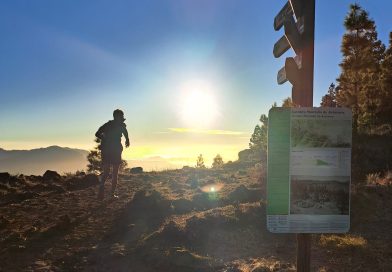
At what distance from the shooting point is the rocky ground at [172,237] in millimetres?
6312

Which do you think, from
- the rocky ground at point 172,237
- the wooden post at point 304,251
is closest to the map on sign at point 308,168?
the wooden post at point 304,251

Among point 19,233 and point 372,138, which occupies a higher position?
point 372,138

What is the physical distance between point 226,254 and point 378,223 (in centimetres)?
351

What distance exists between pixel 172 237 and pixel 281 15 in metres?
4.25

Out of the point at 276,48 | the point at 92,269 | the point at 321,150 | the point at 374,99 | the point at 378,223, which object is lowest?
the point at 92,269

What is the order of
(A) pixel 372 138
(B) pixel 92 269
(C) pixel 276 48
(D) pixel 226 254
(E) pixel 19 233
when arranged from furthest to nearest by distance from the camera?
(A) pixel 372 138
(E) pixel 19 233
(D) pixel 226 254
(B) pixel 92 269
(C) pixel 276 48

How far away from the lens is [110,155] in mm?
11836

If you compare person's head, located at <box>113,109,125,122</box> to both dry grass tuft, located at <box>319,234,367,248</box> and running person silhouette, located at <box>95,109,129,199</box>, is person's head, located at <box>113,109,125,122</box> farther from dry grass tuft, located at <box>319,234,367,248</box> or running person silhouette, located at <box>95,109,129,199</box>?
dry grass tuft, located at <box>319,234,367,248</box>

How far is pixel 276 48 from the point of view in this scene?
17.5 feet

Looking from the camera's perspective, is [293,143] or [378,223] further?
[378,223]

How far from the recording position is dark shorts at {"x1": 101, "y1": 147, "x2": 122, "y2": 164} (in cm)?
1180

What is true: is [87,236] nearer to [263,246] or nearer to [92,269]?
[92,269]

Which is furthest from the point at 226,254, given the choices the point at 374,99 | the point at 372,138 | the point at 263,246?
the point at 374,99

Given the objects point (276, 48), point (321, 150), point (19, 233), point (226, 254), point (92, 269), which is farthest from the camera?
point (19, 233)
